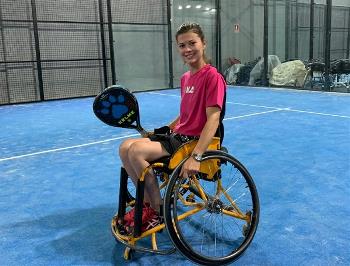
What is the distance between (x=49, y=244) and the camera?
7.16ft

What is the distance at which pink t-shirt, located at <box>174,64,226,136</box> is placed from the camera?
189 cm

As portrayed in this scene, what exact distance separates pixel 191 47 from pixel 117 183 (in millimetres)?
1543

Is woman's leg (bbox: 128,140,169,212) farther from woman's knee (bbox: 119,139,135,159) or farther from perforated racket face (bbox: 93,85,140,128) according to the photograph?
perforated racket face (bbox: 93,85,140,128)

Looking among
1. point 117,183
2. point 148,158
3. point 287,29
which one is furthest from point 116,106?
point 287,29

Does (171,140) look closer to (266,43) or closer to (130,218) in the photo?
(130,218)

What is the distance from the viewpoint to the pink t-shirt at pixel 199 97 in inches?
74.3

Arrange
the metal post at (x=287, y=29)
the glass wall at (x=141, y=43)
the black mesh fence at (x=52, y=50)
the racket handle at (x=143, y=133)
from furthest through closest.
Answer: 1. the metal post at (x=287, y=29)
2. the glass wall at (x=141, y=43)
3. the black mesh fence at (x=52, y=50)
4. the racket handle at (x=143, y=133)

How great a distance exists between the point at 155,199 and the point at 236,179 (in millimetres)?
1245

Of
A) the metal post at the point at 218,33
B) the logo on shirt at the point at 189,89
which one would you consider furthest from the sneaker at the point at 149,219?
the metal post at the point at 218,33

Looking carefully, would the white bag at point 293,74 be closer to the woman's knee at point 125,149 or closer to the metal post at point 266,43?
the metal post at point 266,43

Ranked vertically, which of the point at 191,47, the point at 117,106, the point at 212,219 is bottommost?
the point at 212,219

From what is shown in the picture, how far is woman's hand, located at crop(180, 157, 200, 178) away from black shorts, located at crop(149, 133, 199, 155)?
209 mm

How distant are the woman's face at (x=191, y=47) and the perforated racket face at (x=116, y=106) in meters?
0.35

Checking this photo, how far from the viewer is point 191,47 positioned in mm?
1971
